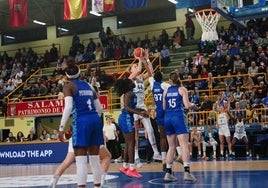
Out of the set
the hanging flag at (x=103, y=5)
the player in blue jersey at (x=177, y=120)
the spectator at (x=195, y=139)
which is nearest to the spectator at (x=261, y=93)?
the spectator at (x=195, y=139)

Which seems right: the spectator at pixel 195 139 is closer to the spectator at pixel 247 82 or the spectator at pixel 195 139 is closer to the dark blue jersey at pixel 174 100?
the spectator at pixel 247 82

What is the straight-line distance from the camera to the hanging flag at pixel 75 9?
2330cm

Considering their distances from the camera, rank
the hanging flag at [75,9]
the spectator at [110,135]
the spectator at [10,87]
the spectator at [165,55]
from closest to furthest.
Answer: the spectator at [110,135] < the hanging flag at [75,9] < the spectator at [165,55] < the spectator at [10,87]

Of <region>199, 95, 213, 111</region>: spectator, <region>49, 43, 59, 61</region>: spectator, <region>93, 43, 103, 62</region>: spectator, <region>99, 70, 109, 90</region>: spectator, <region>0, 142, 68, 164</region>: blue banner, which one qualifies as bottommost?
<region>0, 142, 68, 164</region>: blue banner

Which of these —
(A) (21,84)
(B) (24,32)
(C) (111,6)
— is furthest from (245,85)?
(B) (24,32)

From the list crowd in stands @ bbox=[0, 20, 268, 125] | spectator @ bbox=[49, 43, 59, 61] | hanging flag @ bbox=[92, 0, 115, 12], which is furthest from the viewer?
spectator @ bbox=[49, 43, 59, 61]

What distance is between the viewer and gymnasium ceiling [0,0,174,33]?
32.4 m

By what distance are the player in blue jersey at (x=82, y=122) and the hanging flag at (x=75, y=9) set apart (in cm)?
1692

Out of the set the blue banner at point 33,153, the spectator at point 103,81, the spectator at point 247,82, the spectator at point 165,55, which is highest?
the spectator at point 165,55

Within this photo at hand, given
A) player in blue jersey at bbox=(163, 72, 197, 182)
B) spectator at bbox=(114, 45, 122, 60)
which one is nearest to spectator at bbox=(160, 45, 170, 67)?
spectator at bbox=(114, 45, 122, 60)

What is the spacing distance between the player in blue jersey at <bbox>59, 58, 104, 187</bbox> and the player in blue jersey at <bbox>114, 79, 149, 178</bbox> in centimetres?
270

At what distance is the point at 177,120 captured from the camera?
895cm

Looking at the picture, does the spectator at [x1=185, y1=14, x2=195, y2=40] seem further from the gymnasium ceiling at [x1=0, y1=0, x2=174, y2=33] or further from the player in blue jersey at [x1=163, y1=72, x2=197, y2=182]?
the player in blue jersey at [x1=163, y1=72, x2=197, y2=182]

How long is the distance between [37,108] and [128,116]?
16512 millimetres
